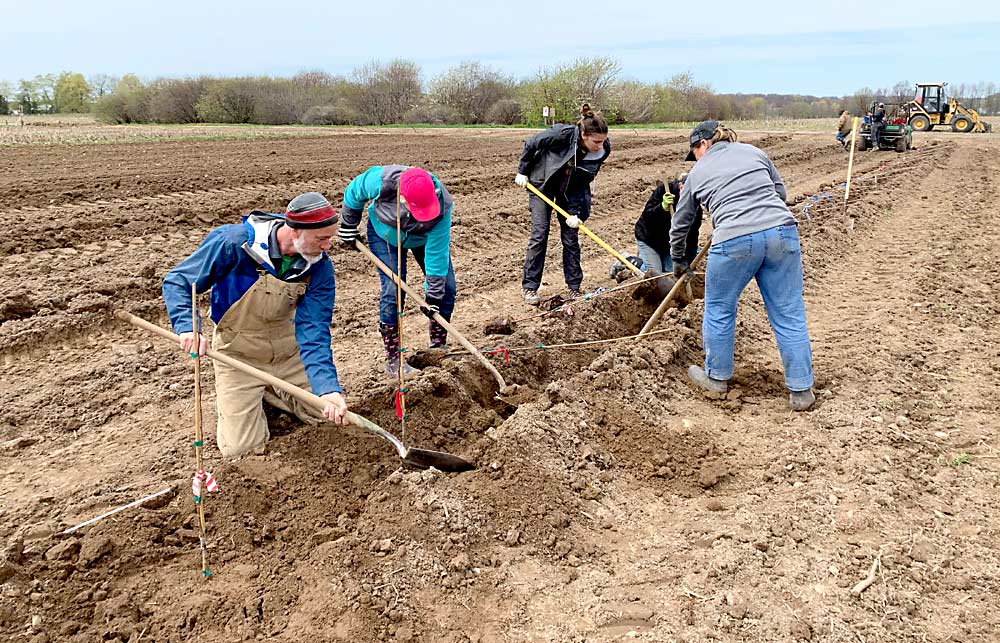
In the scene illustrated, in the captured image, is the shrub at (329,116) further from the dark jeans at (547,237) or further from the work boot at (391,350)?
the work boot at (391,350)

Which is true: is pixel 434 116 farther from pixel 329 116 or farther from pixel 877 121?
pixel 877 121

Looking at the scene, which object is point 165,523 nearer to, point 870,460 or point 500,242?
point 870,460

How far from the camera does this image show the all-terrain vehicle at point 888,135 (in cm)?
2194

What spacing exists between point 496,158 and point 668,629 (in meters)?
16.2

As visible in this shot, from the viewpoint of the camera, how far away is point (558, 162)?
6.38 metres

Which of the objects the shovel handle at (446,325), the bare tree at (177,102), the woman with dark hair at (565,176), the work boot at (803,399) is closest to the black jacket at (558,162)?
the woman with dark hair at (565,176)

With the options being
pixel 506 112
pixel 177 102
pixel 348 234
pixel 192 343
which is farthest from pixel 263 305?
pixel 177 102

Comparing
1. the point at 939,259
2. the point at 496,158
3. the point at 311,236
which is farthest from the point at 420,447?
the point at 496,158

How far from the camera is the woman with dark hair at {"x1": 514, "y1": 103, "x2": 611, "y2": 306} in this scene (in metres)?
6.21

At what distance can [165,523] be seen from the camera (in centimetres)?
342

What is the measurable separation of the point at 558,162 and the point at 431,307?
229 centimetres

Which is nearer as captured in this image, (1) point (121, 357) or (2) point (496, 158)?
(1) point (121, 357)

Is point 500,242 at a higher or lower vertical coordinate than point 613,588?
higher

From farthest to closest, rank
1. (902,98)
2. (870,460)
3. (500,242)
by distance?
1. (902,98)
2. (500,242)
3. (870,460)
